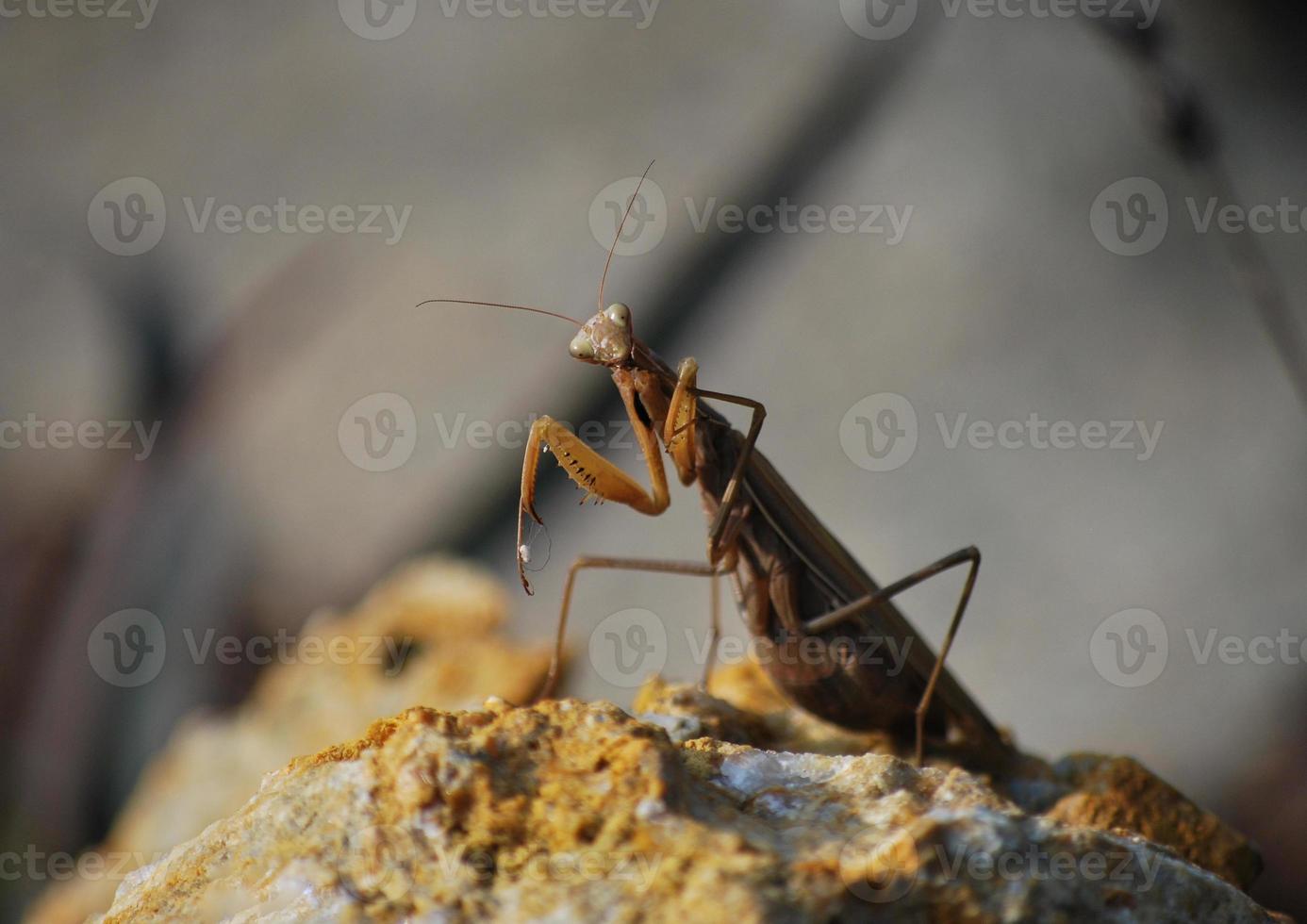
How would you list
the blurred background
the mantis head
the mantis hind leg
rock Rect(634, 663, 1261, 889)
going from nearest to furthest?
rock Rect(634, 663, 1261, 889) < the mantis head < the mantis hind leg < the blurred background

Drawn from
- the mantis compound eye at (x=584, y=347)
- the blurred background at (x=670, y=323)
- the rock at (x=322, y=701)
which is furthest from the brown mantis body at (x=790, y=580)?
the blurred background at (x=670, y=323)

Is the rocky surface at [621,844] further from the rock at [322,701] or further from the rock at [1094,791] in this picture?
the rock at [322,701]

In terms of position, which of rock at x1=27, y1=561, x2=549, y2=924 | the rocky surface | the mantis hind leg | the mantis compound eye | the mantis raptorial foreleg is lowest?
rock at x1=27, y1=561, x2=549, y2=924

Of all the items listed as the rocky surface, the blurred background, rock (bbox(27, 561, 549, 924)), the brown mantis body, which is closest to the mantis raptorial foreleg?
the brown mantis body

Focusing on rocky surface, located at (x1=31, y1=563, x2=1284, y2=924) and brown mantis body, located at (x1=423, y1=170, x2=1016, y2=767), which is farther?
brown mantis body, located at (x1=423, y1=170, x2=1016, y2=767)

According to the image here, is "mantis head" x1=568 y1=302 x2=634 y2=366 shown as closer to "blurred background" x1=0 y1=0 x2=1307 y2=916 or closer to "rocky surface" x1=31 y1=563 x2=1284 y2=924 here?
"rocky surface" x1=31 y1=563 x2=1284 y2=924

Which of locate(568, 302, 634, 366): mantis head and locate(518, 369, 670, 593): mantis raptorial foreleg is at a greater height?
locate(568, 302, 634, 366): mantis head

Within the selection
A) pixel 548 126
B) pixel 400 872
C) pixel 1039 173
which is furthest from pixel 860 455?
pixel 400 872

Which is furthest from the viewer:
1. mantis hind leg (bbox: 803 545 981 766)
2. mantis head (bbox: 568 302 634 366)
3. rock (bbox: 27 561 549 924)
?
rock (bbox: 27 561 549 924)
